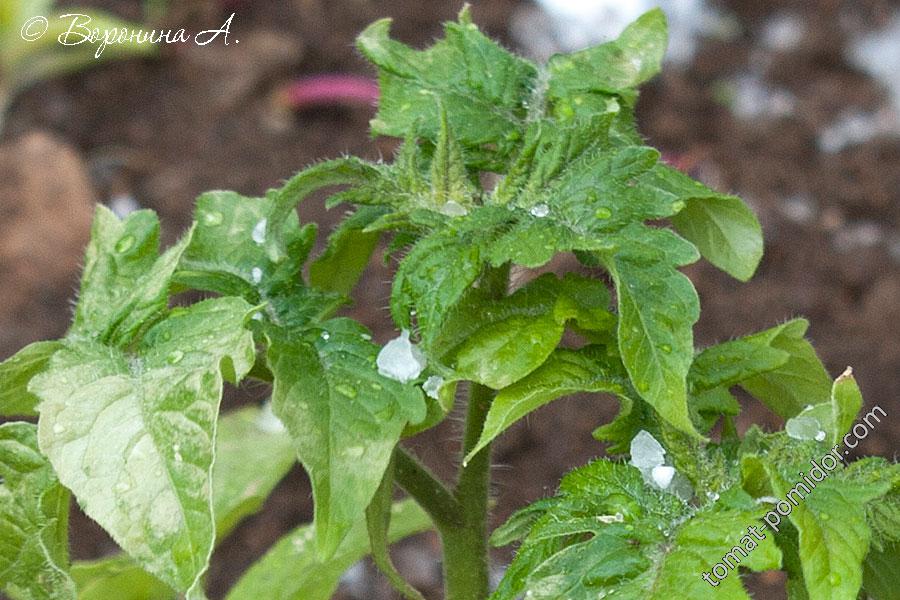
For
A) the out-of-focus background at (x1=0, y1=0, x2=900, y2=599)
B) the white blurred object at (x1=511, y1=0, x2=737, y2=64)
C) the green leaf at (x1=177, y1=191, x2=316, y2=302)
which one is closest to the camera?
the green leaf at (x1=177, y1=191, x2=316, y2=302)

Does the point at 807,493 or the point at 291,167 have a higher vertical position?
the point at 807,493

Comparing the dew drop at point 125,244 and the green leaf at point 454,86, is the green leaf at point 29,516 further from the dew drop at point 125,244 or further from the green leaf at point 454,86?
the green leaf at point 454,86

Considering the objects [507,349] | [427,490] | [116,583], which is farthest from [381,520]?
[116,583]

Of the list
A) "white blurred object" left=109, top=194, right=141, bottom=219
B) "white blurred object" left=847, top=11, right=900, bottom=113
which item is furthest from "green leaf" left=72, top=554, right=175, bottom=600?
"white blurred object" left=847, top=11, right=900, bottom=113

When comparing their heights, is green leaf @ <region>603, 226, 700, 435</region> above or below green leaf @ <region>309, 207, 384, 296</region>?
above

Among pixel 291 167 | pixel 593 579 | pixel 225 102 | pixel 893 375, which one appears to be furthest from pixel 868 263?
pixel 593 579

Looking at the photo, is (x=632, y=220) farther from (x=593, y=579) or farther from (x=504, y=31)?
(x=504, y=31)

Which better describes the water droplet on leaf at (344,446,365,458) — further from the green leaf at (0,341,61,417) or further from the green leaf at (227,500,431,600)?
the green leaf at (227,500,431,600)

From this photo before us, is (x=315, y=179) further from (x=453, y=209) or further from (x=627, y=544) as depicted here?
(x=627, y=544)
